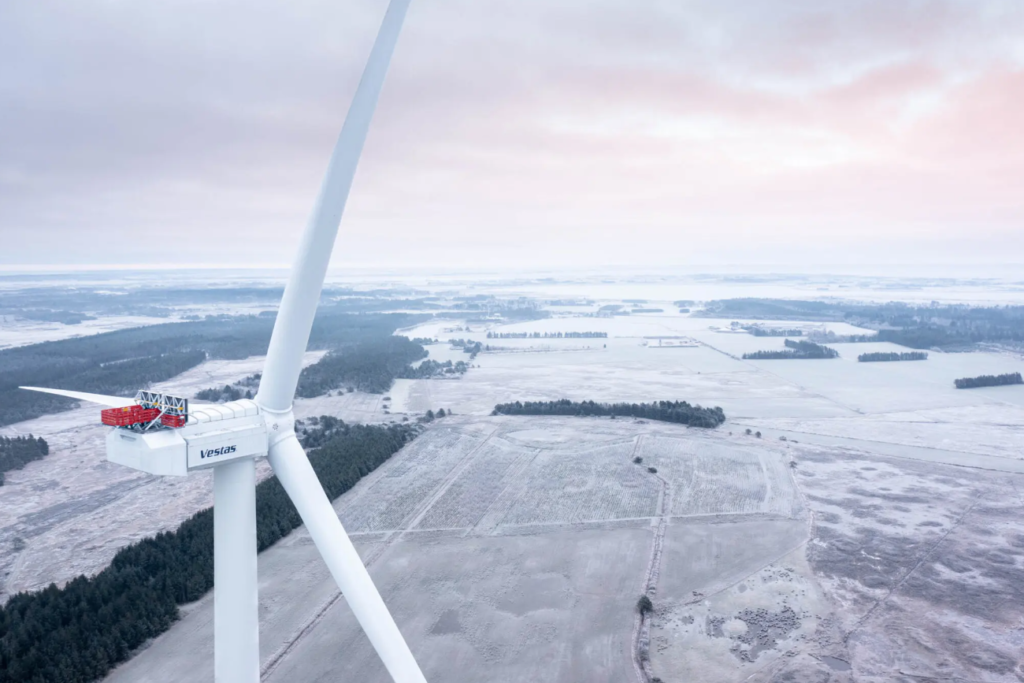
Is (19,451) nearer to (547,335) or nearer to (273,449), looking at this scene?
(273,449)

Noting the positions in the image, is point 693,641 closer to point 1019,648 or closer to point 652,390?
point 1019,648

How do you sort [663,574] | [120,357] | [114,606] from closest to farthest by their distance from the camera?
[114,606]
[663,574]
[120,357]

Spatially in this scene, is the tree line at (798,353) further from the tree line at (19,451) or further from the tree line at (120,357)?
the tree line at (19,451)

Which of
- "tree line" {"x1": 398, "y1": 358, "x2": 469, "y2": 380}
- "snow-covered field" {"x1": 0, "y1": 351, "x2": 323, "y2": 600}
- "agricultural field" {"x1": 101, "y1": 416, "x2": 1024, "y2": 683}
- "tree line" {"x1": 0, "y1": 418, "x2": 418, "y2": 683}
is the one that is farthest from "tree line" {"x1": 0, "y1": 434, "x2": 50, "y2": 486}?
"tree line" {"x1": 398, "y1": 358, "x2": 469, "y2": 380}

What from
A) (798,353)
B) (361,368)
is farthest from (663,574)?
(798,353)

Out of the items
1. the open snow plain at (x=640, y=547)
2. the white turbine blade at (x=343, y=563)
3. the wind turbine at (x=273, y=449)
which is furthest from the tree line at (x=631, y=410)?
the wind turbine at (x=273, y=449)

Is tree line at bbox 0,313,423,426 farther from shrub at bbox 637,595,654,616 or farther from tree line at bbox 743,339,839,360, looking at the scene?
tree line at bbox 743,339,839,360
